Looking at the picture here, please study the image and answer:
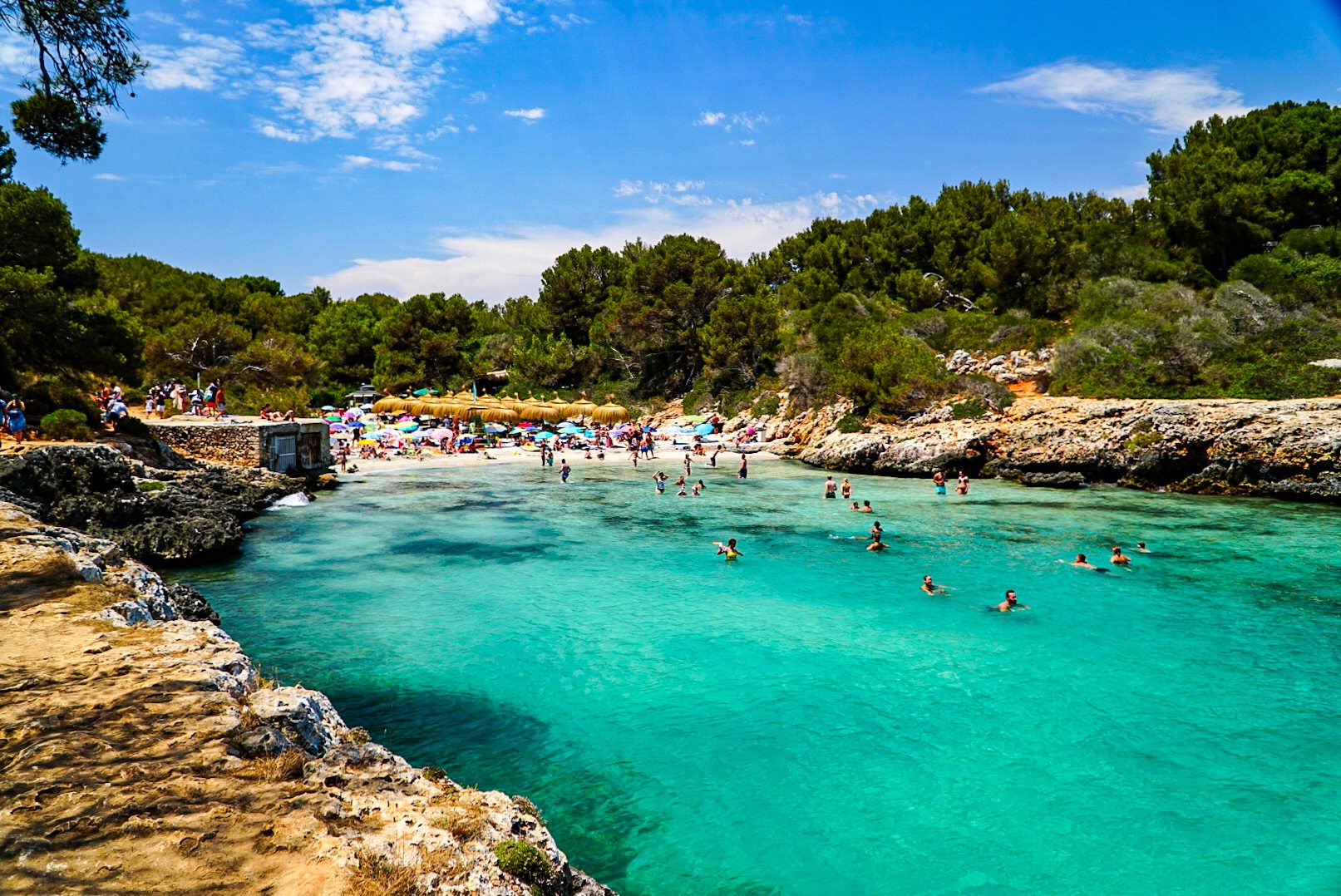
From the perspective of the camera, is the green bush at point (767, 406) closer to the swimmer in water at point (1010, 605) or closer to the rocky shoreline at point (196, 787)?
the swimmer in water at point (1010, 605)

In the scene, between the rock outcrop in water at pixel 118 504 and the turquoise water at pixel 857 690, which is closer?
the turquoise water at pixel 857 690

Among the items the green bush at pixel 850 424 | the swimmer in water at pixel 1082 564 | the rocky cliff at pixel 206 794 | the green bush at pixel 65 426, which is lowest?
the swimmer in water at pixel 1082 564

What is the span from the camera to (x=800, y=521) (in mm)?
26109

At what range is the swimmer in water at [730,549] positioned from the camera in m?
20.8

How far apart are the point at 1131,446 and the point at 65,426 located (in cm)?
3851

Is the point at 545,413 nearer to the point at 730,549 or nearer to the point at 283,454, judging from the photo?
the point at 283,454

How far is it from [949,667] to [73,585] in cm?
1310

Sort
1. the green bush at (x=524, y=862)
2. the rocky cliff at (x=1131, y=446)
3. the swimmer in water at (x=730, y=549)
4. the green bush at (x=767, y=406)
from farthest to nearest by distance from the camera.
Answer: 1. the green bush at (x=767, y=406)
2. the rocky cliff at (x=1131, y=446)
3. the swimmer in water at (x=730, y=549)
4. the green bush at (x=524, y=862)

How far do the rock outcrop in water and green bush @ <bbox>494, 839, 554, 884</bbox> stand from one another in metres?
15.4

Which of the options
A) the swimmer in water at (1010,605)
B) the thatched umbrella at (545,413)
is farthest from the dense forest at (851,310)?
the swimmer in water at (1010,605)

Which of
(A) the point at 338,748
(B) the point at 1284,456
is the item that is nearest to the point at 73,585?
(A) the point at 338,748

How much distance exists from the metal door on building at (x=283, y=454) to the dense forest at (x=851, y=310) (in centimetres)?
518

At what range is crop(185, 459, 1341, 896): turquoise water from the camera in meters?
8.00

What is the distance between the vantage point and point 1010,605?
15.8m
